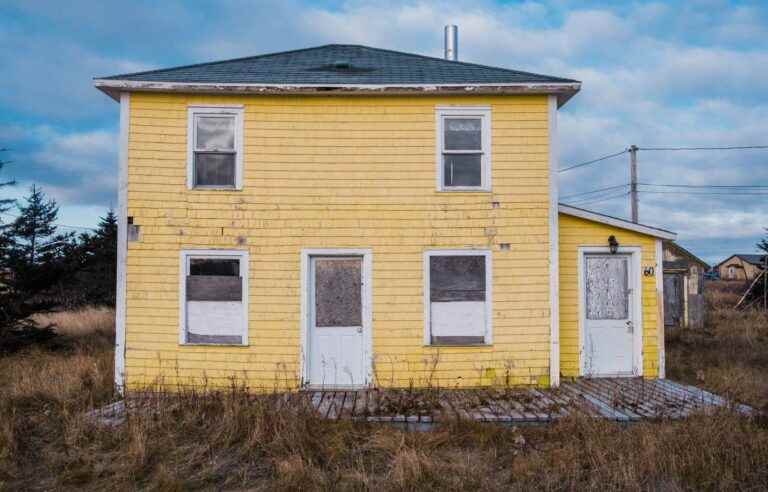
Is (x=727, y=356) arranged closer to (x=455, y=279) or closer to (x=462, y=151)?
(x=455, y=279)

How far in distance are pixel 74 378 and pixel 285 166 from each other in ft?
16.9

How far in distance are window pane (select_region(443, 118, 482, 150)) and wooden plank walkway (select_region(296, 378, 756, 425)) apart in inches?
170

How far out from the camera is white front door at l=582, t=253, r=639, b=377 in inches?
412

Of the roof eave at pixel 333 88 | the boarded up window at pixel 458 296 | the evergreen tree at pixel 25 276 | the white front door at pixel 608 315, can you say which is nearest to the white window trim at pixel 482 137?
the roof eave at pixel 333 88

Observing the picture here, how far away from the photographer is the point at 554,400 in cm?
866

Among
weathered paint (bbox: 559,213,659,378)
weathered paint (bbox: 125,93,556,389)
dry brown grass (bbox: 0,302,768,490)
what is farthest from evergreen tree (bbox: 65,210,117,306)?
weathered paint (bbox: 559,213,659,378)

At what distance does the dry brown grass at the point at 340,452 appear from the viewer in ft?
18.7

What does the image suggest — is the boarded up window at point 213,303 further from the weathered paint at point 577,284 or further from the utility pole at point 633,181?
the utility pole at point 633,181

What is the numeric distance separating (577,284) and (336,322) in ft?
14.9

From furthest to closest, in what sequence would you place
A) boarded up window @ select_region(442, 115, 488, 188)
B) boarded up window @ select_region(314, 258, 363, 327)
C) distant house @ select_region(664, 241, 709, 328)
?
distant house @ select_region(664, 241, 709, 328) < boarded up window @ select_region(442, 115, 488, 188) < boarded up window @ select_region(314, 258, 363, 327)

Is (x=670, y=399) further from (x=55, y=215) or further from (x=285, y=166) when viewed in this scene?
(x=55, y=215)

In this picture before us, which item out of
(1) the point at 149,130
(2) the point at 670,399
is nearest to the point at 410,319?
(2) the point at 670,399

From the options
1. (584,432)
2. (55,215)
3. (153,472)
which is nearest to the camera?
(153,472)

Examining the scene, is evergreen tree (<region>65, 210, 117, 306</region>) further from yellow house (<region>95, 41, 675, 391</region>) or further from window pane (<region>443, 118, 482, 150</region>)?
window pane (<region>443, 118, 482, 150</region>)
